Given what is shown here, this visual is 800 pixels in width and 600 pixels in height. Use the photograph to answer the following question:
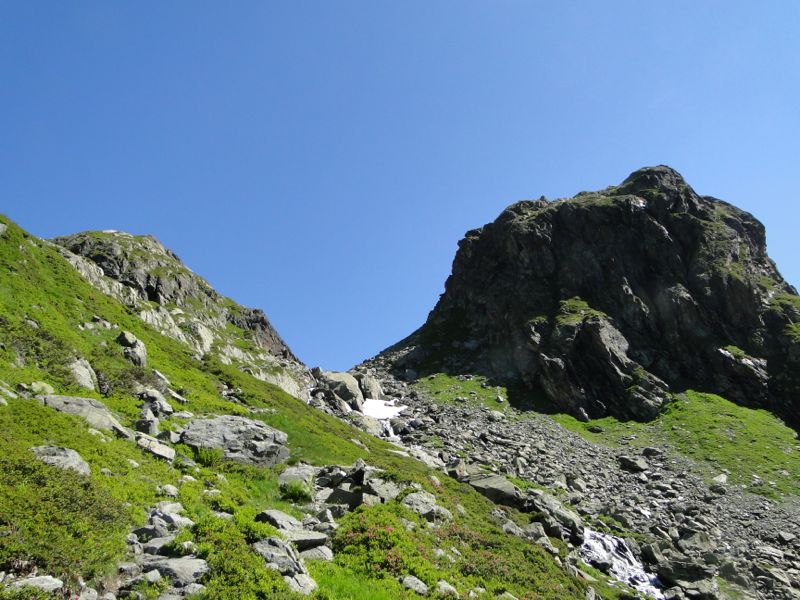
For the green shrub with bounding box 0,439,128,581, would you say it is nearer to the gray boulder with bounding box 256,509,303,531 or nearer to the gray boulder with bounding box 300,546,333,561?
the gray boulder with bounding box 256,509,303,531

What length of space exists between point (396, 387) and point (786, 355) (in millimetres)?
73172

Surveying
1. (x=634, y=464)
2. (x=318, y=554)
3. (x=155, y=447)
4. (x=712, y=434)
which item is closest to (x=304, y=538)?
(x=318, y=554)

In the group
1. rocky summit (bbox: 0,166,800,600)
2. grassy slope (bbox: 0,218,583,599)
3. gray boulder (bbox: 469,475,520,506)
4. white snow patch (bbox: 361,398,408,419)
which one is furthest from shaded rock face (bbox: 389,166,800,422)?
grassy slope (bbox: 0,218,583,599)

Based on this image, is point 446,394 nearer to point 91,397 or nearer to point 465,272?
point 465,272

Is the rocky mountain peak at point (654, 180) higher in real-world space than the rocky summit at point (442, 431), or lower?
higher

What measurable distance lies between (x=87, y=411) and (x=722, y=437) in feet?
260

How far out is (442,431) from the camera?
218ft

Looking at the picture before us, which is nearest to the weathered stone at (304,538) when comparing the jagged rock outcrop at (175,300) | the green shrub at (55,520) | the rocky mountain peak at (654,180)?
the green shrub at (55,520)

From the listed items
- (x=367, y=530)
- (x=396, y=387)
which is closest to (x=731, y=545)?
(x=367, y=530)

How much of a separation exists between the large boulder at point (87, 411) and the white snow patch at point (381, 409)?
5819 centimetres

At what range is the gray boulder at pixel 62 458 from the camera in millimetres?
14422

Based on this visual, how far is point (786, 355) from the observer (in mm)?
93188

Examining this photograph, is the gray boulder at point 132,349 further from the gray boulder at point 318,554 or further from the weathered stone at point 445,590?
the weathered stone at point 445,590

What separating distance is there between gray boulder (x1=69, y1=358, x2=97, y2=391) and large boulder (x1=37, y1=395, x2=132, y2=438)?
4.20 meters
